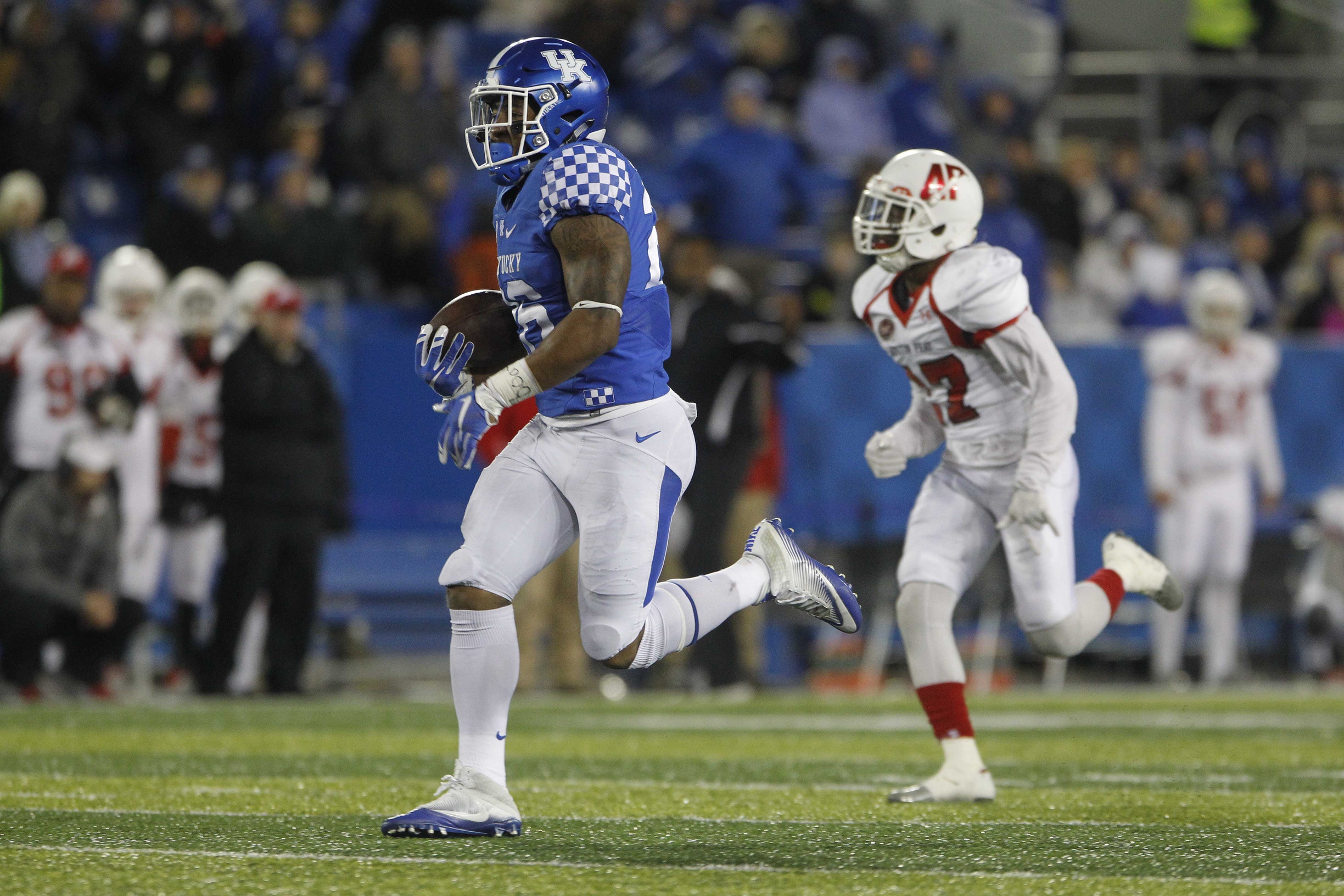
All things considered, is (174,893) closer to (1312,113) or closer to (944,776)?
(944,776)

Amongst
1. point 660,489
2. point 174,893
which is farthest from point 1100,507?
point 174,893

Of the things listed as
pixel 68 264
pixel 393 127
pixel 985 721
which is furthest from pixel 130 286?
pixel 985 721

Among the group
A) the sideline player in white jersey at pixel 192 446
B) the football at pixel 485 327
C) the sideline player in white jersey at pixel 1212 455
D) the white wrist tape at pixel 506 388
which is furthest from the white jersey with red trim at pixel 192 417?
the white wrist tape at pixel 506 388

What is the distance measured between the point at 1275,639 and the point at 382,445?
5142 millimetres

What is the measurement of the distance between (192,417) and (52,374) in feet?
2.63

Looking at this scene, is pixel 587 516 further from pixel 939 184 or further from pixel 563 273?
pixel 939 184

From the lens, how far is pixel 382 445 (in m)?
10.7

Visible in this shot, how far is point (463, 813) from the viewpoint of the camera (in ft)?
12.9

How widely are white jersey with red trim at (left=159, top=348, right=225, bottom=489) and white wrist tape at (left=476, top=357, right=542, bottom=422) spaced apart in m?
5.87

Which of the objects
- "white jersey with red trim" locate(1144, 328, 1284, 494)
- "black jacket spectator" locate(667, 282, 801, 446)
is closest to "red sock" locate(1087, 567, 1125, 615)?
"black jacket spectator" locate(667, 282, 801, 446)

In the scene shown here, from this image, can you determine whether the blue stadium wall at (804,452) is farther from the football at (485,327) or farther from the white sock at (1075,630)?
the football at (485,327)

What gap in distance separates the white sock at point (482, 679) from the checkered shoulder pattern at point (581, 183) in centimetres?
79

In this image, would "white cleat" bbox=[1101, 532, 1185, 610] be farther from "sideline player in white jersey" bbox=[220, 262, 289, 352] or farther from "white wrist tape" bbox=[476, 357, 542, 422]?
"sideline player in white jersey" bbox=[220, 262, 289, 352]

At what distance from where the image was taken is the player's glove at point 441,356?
4.05 m
